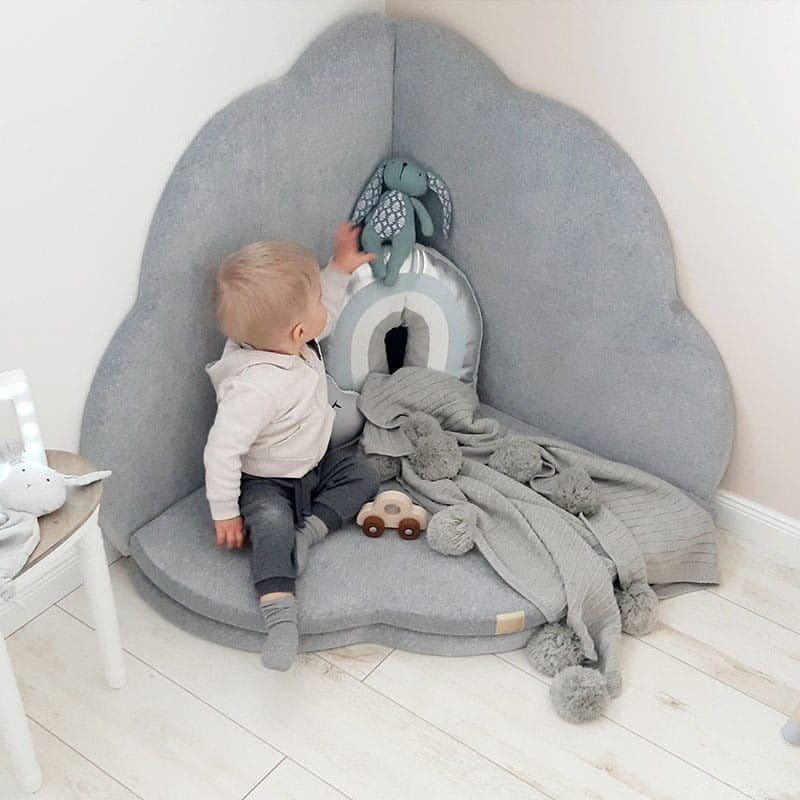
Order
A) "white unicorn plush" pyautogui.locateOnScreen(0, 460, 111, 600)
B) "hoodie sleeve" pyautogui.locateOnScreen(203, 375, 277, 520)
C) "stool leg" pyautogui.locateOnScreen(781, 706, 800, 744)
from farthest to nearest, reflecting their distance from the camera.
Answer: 1. "hoodie sleeve" pyautogui.locateOnScreen(203, 375, 277, 520)
2. "stool leg" pyautogui.locateOnScreen(781, 706, 800, 744)
3. "white unicorn plush" pyautogui.locateOnScreen(0, 460, 111, 600)

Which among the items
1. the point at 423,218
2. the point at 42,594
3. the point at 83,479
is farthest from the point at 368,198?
the point at 42,594

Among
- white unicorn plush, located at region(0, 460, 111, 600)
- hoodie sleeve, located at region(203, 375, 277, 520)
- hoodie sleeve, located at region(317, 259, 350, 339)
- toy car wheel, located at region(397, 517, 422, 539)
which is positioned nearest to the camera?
white unicorn plush, located at region(0, 460, 111, 600)

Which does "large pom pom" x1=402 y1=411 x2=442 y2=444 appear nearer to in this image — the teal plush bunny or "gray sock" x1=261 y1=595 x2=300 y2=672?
the teal plush bunny

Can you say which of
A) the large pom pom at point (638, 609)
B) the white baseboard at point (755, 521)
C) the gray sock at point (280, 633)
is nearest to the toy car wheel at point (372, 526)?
the gray sock at point (280, 633)

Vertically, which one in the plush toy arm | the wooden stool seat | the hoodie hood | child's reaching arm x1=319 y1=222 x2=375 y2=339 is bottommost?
the wooden stool seat

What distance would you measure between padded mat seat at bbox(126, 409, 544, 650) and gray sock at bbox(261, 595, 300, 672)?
0.11 ft

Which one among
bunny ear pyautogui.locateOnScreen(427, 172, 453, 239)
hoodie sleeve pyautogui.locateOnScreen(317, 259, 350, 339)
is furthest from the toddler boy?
bunny ear pyautogui.locateOnScreen(427, 172, 453, 239)

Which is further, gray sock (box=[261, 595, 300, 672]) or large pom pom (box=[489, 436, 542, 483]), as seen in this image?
large pom pom (box=[489, 436, 542, 483])

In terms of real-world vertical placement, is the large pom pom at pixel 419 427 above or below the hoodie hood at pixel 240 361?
below

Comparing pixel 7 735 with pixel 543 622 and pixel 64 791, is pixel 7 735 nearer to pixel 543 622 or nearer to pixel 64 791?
pixel 64 791

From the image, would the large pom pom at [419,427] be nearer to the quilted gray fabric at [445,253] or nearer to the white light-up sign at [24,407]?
the quilted gray fabric at [445,253]

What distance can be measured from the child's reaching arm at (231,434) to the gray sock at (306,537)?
13cm

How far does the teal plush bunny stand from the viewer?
187cm

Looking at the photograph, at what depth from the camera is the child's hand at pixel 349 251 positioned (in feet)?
6.11
